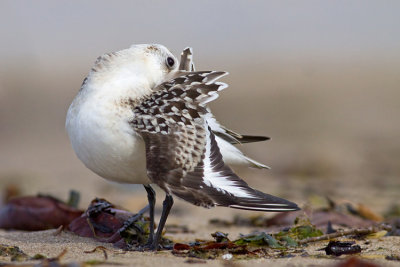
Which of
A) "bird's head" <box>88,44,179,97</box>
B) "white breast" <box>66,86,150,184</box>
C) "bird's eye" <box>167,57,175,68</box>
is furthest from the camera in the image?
"bird's eye" <box>167,57,175,68</box>

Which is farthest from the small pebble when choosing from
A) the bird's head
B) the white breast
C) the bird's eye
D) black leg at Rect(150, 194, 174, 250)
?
the bird's eye

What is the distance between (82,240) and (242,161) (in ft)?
4.24

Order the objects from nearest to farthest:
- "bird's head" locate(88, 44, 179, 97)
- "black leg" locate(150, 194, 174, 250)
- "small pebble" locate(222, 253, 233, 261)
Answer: "small pebble" locate(222, 253, 233, 261) < "black leg" locate(150, 194, 174, 250) < "bird's head" locate(88, 44, 179, 97)

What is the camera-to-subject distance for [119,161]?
433cm

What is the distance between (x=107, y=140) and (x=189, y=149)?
507 mm

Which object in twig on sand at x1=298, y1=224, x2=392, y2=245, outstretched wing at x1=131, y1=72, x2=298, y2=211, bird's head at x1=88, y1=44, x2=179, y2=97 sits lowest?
twig on sand at x1=298, y1=224, x2=392, y2=245

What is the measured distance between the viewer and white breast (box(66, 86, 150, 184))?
4281 millimetres

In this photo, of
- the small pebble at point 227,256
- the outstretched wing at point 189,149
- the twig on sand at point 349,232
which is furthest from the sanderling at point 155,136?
the twig on sand at point 349,232

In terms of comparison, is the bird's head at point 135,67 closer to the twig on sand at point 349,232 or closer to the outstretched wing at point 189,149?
the outstretched wing at point 189,149

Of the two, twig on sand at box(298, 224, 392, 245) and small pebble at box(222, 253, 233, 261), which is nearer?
small pebble at box(222, 253, 233, 261)

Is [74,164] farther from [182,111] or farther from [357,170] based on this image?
[182,111]

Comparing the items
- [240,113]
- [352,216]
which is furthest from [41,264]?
[240,113]

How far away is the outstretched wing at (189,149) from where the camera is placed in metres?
4.11

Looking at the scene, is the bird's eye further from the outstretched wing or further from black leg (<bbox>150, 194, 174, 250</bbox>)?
black leg (<bbox>150, 194, 174, 250</bbox>)
